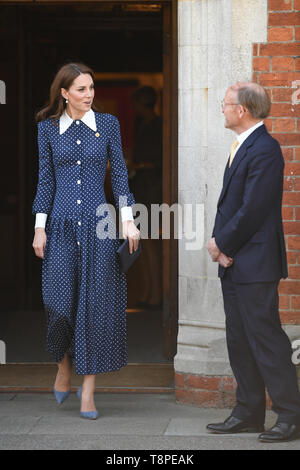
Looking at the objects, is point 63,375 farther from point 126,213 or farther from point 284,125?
point 284,125

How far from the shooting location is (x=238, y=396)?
5.43 metres

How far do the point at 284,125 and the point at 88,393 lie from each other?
1.98m

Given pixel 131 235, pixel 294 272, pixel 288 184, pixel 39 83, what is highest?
pixel 39 83

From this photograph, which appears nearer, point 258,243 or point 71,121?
point 258,243

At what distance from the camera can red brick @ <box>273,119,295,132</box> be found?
19.8ft

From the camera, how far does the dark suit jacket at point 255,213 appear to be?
510 centimetres

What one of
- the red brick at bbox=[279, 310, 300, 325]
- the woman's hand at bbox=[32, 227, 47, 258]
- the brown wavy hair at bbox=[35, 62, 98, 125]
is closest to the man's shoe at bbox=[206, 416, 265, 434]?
the red brick at bbox=[279, 310, 300, 325]

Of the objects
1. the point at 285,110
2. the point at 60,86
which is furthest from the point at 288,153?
the point at 60,86

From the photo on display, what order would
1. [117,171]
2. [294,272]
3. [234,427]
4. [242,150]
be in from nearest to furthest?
[242,150] < [234,427] < [117,171] < [294,272]

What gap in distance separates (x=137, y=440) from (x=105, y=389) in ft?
4.53

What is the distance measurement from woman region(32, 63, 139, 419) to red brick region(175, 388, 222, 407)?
597mm

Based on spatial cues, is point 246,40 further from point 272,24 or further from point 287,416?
point 287,416

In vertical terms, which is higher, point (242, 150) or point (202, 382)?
point (242, 150)

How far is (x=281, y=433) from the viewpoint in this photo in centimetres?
516
